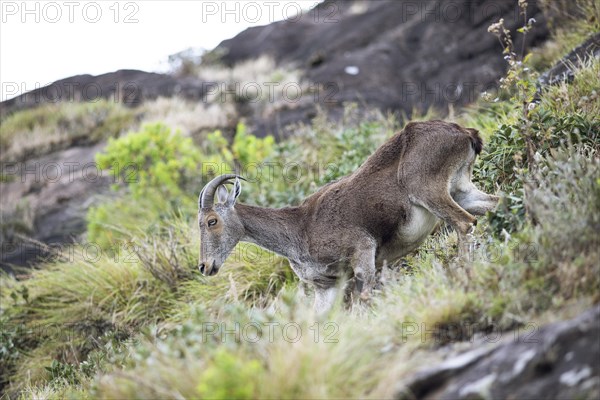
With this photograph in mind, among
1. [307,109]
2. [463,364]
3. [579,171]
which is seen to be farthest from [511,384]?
[307,109]

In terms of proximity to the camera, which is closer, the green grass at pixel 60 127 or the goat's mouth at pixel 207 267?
the goat's mouth at pixel 207 267

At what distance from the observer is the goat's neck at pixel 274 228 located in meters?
7.26

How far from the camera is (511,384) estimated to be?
3.89m

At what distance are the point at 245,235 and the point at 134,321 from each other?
8.23 ft

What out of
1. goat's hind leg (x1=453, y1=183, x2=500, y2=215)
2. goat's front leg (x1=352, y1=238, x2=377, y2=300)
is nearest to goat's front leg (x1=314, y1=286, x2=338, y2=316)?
goat's front leg (x1=352, y1=238, x2=377, y2=300)

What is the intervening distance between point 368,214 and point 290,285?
196cm

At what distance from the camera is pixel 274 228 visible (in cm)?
736

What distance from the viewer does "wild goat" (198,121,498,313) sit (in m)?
6.70

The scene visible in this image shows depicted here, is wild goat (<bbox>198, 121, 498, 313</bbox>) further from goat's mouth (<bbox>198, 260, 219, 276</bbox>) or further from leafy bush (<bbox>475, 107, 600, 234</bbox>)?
leafy bush (<bbox>475, 107, 600, 234</bbox>)

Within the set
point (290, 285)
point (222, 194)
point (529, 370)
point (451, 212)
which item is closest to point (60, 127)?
point (290, 285)

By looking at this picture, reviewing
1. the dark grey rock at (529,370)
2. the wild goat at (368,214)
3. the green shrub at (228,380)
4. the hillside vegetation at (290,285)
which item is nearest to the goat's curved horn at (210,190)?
the wild goat at (368,214)

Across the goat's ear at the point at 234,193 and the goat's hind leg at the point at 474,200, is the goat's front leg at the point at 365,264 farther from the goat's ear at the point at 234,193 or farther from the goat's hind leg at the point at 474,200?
the goat's ear at the point at 234,193

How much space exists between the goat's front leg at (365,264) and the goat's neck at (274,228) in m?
0.71

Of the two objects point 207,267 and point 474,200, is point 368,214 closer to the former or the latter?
point 474,200
